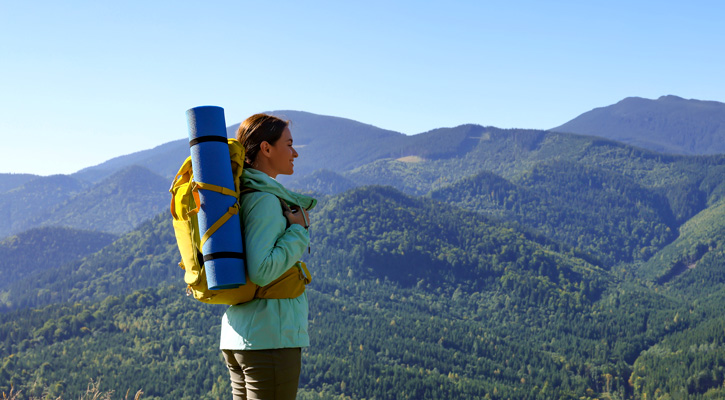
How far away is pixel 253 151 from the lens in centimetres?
580

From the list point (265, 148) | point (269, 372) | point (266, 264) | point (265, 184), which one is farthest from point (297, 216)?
point (269, 372)

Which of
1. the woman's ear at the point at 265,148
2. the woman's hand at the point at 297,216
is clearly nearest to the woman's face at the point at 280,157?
the woman's ear at the point at 265,148

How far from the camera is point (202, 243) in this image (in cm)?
516

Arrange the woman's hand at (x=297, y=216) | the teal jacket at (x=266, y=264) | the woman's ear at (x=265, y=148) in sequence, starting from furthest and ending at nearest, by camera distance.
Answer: the woman's ear at (x=265, y=148), the woman's hand at (x=297, y=216), the teal jacket at (x=266, y=264)

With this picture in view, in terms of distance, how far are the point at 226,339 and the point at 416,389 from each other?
14092 centimetres

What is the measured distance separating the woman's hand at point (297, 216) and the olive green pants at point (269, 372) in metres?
1.09

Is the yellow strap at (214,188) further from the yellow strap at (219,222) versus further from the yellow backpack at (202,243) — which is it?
the yellow strap at (219,222)

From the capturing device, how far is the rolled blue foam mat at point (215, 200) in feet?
16.6

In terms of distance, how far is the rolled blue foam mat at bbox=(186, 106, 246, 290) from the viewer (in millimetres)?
5051

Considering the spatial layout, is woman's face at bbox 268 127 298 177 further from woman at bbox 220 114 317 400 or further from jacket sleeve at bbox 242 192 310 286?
jacket sleeve at bbox 242 192 310 286

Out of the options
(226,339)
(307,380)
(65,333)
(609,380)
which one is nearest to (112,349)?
(65,333)

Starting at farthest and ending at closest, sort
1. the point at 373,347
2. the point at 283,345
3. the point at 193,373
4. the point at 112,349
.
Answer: the point at 373,347, the point at 112,349, the point at 193,373, the point at 283,345

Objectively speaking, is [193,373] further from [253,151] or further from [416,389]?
[253,151]

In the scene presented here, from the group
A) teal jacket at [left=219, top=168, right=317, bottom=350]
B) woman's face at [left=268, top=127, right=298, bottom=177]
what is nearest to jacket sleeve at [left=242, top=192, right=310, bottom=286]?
teal jacket at [left=219, top=168, right=317, bottom=350]
